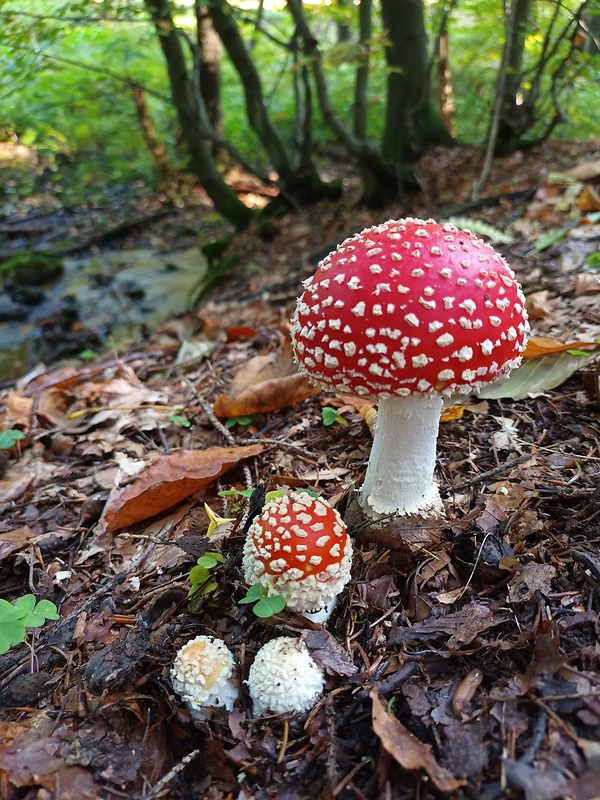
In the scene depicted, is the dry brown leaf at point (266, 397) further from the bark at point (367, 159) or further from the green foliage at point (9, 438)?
the bark at point (367, 159)

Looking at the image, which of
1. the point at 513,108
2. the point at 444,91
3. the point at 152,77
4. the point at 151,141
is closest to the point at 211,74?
the point at 152,77

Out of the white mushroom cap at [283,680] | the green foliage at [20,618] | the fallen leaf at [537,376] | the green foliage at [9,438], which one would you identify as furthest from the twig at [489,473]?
the green foliage at [9,438]

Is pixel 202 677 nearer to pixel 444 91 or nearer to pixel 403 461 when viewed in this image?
pixel 403 461

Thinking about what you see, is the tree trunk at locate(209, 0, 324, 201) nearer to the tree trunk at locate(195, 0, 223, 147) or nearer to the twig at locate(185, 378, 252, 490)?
the tree trunk at locate(195, 0, 223, 147)

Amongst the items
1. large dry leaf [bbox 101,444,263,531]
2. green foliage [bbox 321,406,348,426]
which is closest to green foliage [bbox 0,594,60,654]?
large dry leaf [bbox 101,444,263,531]

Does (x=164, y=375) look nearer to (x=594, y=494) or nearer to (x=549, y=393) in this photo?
(x=549, y=393)

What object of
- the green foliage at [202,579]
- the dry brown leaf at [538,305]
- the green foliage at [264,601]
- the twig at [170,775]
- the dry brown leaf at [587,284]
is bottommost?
the twig at [170,775]
